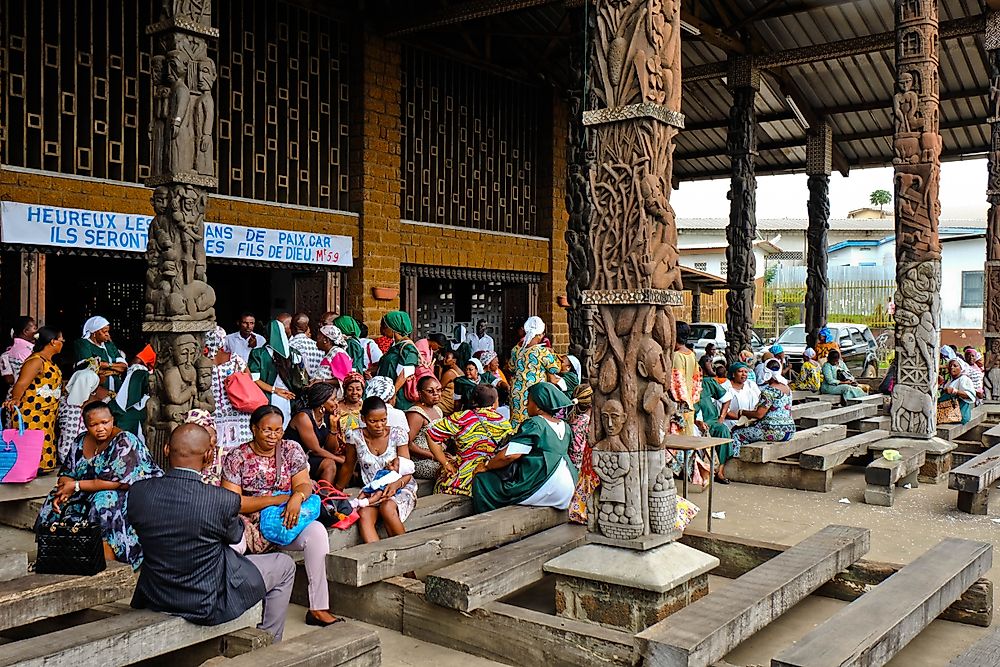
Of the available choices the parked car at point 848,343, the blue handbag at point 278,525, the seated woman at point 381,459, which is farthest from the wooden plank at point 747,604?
the parked car at point 848,343

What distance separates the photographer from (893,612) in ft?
13.8

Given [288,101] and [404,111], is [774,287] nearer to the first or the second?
[404,111]

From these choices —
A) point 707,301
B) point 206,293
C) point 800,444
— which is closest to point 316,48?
point 206,293

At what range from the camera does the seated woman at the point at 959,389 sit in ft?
35.4

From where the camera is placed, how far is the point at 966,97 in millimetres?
16688

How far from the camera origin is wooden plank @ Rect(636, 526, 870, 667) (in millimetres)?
3775

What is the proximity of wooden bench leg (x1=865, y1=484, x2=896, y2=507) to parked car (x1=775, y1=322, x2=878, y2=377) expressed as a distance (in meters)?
13.7

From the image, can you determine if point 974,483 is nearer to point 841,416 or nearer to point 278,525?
point 841,416

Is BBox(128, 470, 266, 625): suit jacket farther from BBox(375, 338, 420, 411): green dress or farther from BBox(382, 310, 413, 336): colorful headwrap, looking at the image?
BBox(382, 310, 413, 336): colorful headwrap

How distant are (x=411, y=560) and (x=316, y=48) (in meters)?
9.69

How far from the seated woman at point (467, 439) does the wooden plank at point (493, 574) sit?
1.30m

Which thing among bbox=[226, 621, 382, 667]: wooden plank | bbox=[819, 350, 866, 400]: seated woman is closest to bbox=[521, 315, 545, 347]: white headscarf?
bbox=[226, 621, 382, 667]: wooden plank

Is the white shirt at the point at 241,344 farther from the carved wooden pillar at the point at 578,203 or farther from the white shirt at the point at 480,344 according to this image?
the white shirt at the point at 480,344

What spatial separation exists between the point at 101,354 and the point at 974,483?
25.8 ft
